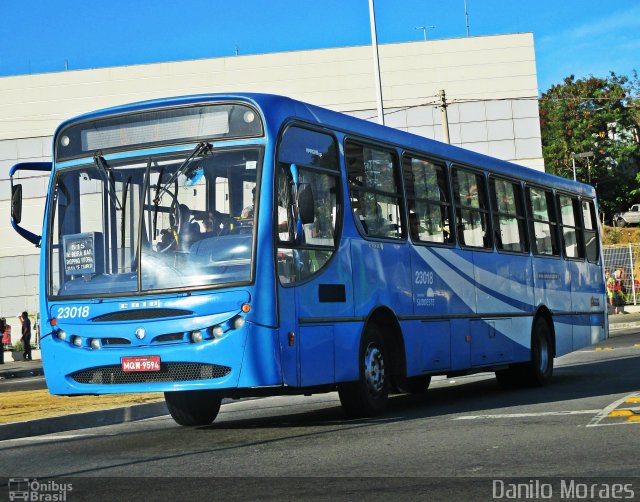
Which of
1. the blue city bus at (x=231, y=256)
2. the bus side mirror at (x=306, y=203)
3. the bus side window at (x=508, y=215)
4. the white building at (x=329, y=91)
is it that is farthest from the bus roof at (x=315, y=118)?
the white building at (x=329, y=91)

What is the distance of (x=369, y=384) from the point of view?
12.7 meters

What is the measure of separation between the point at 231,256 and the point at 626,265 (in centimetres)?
3662

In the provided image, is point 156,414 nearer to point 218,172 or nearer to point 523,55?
point 218,172

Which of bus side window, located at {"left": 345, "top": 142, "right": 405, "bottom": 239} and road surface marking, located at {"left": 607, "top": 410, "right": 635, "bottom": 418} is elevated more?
bus side window, located at {"left": 345, "top": 142, "right": 405, "bottom": 239}

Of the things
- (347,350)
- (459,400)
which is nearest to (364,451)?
(347,350)

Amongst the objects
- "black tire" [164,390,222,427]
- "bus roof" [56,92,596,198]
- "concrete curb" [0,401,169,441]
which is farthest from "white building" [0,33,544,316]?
"black tire" [164,390,222,427]

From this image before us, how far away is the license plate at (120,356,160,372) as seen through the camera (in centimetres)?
1113

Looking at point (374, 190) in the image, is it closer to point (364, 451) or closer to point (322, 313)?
point (322, 313)

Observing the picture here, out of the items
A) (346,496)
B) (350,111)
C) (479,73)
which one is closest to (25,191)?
(350,111)

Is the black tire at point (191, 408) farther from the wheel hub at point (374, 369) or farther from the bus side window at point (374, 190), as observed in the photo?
the bus side window at point (374, 190)

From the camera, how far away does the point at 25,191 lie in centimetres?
6059

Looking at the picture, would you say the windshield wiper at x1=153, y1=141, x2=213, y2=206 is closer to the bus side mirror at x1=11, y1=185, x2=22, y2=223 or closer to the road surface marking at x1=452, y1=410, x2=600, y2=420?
the bus side mirror at x1=11, y1=185, x2=22, y2=223

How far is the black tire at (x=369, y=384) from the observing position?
12469 millimetres

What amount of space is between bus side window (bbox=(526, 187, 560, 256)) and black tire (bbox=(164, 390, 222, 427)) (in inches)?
265
